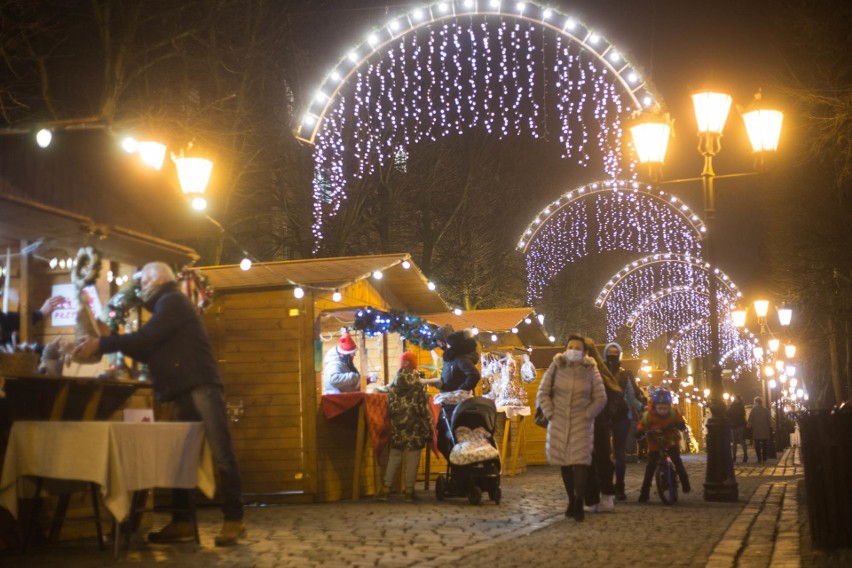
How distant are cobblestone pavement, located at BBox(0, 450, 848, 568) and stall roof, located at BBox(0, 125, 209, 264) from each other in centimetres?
262

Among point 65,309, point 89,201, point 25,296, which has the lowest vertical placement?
point 65,309

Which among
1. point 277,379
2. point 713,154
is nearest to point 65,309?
point 277,379

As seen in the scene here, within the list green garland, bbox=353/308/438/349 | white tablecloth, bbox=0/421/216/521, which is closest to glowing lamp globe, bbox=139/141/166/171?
white tablecloth, bbox=0/421/216/521

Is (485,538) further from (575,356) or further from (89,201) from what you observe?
(89,201)

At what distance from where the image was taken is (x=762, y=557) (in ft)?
28.9

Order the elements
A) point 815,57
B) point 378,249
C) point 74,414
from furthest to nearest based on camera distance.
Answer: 1. point 378,249
2. point 815,57
3. point 74,414

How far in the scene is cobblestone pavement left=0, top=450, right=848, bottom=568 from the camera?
852cm

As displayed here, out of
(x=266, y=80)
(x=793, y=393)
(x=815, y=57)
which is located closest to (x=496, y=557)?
(x=815, y=57)

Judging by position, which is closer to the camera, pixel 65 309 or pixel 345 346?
pixel 65 309

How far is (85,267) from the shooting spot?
986 cm

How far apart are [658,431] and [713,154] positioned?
4002mm

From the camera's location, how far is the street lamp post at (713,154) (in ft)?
50.4

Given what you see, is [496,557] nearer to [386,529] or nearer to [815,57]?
[386,529]

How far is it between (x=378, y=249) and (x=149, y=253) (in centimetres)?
2537
